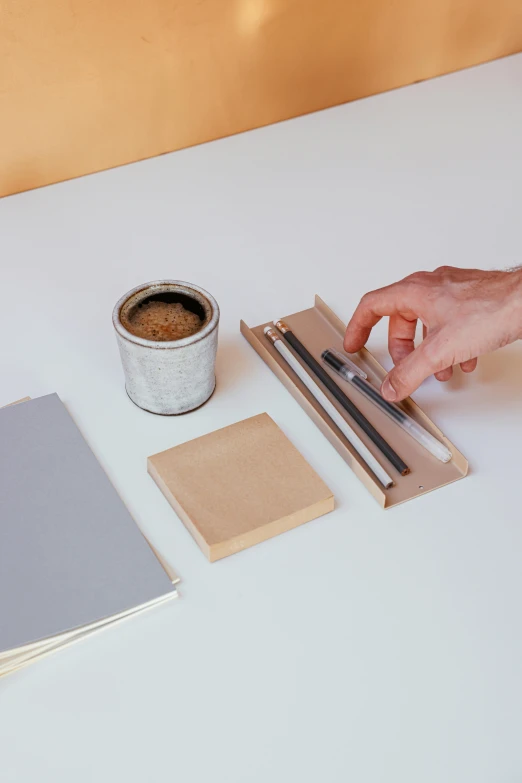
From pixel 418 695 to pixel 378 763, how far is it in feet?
0.21

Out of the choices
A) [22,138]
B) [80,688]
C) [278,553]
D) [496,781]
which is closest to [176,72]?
[22,138]

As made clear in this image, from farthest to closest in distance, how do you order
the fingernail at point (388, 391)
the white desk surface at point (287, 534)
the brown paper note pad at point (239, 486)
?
1. the fingernail at point (388, 391)
2. the brown paper note pad at point (239, 486)
3. the white desk surface at point (287, 534)

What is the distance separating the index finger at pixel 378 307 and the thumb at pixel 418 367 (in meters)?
0.06

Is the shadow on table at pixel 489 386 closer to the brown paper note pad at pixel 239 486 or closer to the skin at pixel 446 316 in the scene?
the skin at pixel 446 316

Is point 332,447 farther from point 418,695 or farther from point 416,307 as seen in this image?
point 418,695

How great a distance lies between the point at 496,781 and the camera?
2.10ft

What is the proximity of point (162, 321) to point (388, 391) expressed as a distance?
0.24 metres

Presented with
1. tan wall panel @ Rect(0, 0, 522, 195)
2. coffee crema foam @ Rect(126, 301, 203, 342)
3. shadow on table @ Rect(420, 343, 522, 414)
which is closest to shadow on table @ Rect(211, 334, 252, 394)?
coffee crema foam @ Rect(126, 301, 203, 342)

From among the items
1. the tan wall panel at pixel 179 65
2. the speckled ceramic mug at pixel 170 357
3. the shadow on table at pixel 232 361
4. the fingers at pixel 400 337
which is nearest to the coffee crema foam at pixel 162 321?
the speckled ceramic mug at pixel 170 357

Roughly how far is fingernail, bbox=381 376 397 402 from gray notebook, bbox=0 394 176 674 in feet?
0.93

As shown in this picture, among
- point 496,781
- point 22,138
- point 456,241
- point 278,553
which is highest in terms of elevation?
point 22,138

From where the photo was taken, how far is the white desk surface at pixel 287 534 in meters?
0.66

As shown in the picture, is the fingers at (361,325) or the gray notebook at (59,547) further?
the fingers at (361,325)

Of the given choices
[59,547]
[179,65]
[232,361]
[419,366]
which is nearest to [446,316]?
[419,366]
